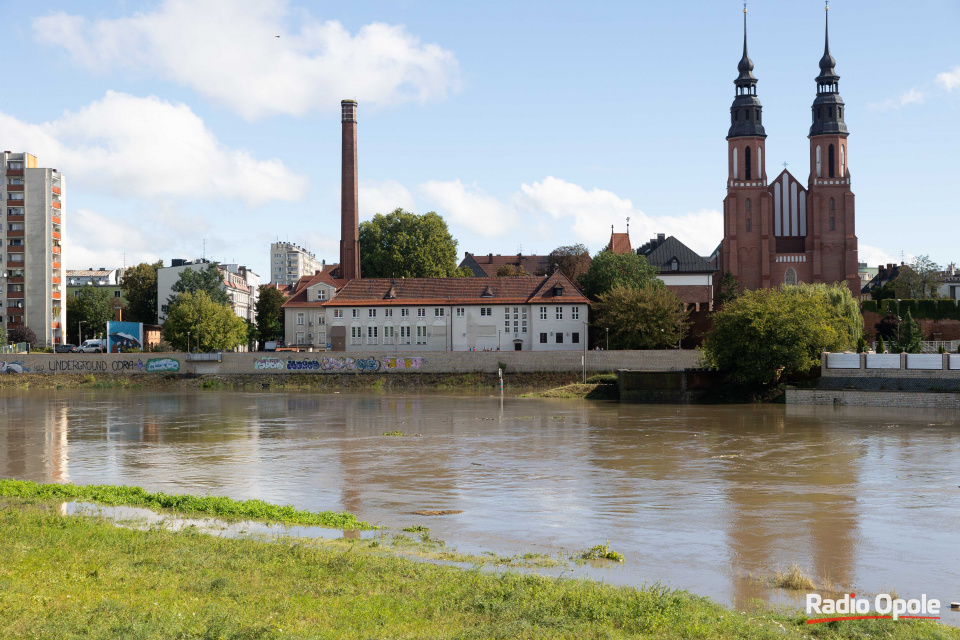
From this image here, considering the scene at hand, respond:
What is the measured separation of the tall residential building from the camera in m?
101

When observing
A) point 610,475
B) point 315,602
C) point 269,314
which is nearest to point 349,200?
point 269,314

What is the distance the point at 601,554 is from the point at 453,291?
72.5 metres

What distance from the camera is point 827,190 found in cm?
9875

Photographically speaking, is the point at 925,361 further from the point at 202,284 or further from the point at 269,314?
the point at 269,314

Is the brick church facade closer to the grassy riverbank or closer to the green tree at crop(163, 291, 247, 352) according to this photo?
the green tree at crop(163, 291, 247, 352)

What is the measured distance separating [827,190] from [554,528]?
91.2 meters

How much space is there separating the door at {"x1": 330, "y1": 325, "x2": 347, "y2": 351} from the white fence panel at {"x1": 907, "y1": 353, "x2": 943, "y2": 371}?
51.9 meters

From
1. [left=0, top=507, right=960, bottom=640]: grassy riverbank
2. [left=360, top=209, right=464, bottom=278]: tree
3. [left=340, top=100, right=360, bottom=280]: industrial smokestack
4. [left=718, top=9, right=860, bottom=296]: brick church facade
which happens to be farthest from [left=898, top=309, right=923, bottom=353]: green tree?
[left=0, top=507, right=960, bottom=640]: grassy riverbank

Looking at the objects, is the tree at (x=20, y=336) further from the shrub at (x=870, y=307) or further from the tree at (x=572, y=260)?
the shrub at (x=870, y=307)

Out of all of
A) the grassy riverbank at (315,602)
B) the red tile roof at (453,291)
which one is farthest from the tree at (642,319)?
the grassy riverbank at (315,602)

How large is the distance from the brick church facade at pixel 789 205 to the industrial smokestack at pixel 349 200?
4316cm

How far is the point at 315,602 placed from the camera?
1112cm

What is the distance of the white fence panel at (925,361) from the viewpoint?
53.6 m

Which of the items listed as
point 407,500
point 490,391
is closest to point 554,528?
point 407,500
